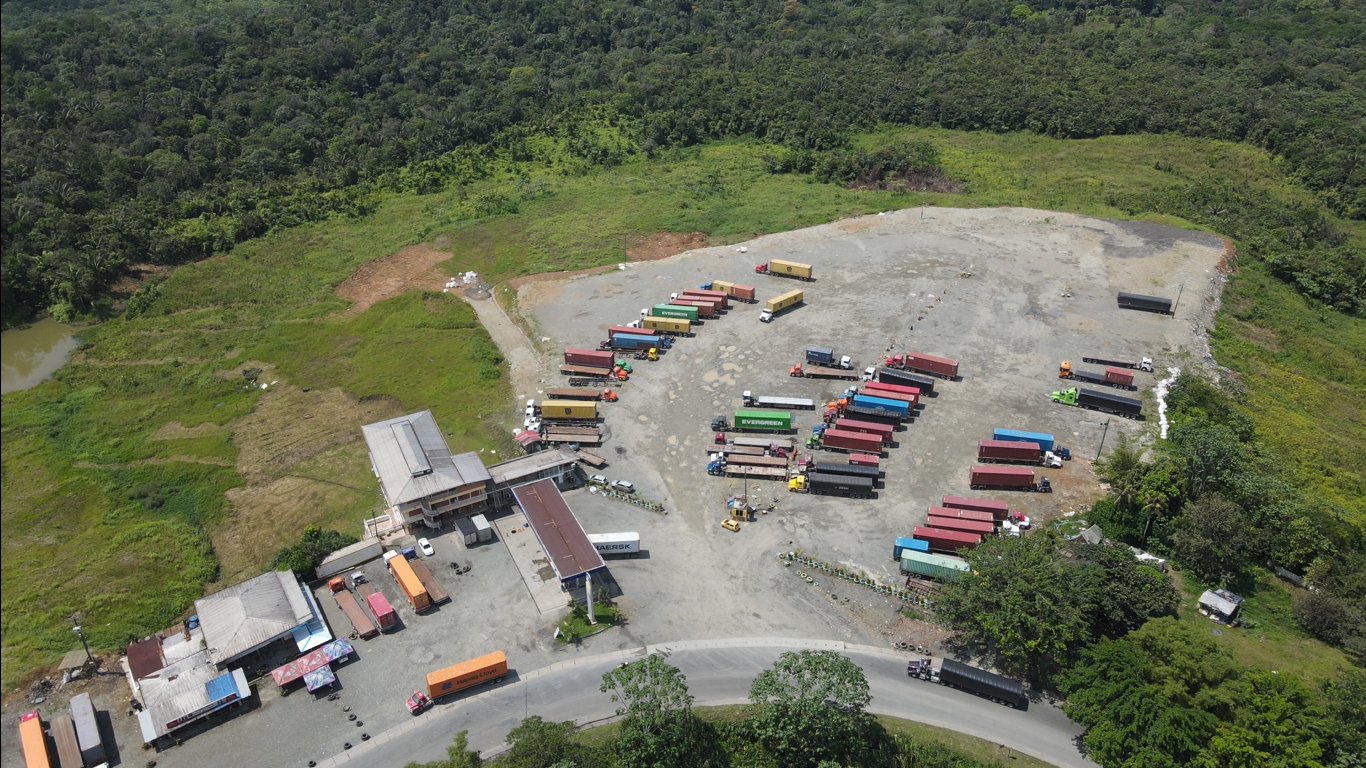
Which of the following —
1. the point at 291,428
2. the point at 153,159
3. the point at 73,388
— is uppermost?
the point at 153,159

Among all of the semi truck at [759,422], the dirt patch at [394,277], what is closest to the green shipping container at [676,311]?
the semi truck at [759,422]

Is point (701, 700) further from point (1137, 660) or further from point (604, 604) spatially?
point (1137, 660)

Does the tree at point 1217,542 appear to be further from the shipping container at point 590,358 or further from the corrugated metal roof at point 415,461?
the corrugated metal roof at point 415,461

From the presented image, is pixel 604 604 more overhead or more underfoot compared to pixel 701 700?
more overhead

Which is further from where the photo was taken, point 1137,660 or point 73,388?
point 73,388

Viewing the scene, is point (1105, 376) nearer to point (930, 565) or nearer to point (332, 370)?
point (930, 565)

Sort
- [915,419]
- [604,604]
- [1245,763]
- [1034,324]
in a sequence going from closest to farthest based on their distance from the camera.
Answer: [1245,763]
[604,604]
[915,419]
[1034,324]

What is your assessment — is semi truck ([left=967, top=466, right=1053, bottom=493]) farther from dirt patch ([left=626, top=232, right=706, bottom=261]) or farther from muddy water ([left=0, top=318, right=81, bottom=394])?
muddy water ([left=0, top=318, right=81, bottom=394])

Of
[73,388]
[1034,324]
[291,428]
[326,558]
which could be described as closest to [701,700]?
[326,558]
